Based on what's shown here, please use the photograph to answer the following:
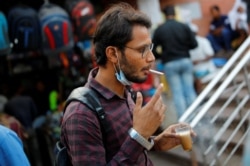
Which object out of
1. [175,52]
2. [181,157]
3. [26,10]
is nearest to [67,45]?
[26,10]

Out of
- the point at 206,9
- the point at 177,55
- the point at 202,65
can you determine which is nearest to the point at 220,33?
the point at 206,9

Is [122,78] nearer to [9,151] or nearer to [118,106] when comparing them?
[118,106]

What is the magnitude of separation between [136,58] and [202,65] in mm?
5059

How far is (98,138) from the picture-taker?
1.67 metres

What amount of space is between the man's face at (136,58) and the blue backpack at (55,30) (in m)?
4.13

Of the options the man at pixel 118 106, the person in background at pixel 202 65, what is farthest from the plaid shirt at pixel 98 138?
the person in background at pixel 202 65

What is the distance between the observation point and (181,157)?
5.32 m

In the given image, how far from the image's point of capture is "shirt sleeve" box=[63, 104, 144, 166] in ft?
5.40

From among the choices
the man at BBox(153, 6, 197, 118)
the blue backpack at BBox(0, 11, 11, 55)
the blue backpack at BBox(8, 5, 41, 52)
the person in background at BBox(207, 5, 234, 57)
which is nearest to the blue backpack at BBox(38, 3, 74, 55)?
the blue backpack at BBox(8, 5, 41, 52)

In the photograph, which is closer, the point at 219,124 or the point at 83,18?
the point at 219,124

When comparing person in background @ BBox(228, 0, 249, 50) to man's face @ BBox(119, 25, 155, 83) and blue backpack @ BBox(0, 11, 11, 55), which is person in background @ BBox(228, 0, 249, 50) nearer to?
blue backpack @ BBox(0, 11, 11, 55)

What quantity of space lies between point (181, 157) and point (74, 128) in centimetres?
389

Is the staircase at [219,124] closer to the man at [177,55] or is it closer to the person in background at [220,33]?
the man at [177,55]

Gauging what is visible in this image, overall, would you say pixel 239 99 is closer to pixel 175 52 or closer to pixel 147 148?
pixel 175 52
